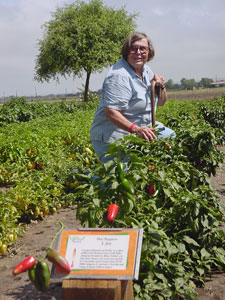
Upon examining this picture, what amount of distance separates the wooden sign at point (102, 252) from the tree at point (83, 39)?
27.2 metres

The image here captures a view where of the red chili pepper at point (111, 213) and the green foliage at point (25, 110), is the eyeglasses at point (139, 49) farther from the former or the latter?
the green foliage at point (25, 110)

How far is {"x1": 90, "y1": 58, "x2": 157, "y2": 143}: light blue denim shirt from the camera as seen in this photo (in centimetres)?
376

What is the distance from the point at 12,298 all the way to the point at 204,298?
52.7 inches

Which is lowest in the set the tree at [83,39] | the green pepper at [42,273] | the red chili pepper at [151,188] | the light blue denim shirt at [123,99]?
the green pepper at [42,273]

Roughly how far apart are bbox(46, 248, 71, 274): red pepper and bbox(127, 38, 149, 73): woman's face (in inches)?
87.9

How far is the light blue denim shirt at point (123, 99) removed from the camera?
376 cm

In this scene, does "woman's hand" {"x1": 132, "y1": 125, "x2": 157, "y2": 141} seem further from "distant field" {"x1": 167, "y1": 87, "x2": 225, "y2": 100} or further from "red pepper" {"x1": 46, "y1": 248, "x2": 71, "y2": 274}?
"distant field" {"x1": 167, "y1": 87, "x2": 225, "y2": 100}

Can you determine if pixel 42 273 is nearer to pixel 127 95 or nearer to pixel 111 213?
pixel 111 213

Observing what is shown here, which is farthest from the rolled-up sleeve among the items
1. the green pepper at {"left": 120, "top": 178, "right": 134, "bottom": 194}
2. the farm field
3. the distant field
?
the distant field

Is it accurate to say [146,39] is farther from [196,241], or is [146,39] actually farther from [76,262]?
[76,262]

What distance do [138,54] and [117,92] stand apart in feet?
1.42

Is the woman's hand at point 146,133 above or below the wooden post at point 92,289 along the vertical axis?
above

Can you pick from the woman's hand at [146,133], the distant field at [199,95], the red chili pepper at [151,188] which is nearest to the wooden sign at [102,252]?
the red chili pepper at [151,188]

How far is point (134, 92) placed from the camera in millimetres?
3891
